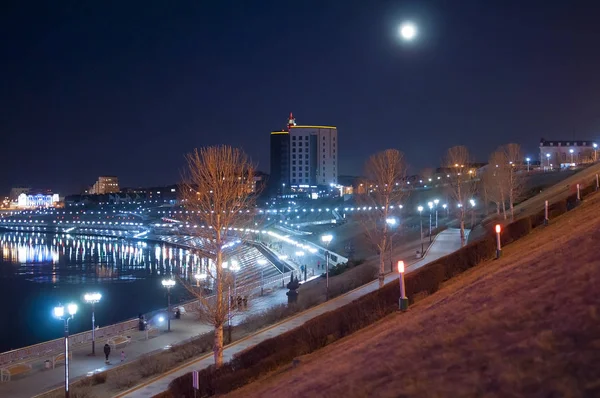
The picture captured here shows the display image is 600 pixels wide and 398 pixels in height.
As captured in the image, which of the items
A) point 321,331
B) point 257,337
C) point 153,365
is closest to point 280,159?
point 257,337

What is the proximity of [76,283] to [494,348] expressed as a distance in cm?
4668

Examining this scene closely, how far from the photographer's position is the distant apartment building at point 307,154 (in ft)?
396

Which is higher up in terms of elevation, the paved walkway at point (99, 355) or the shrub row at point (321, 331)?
the shrub row at point (321, 331)

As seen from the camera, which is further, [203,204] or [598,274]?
[203,204]

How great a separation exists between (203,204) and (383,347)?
9.49 metres

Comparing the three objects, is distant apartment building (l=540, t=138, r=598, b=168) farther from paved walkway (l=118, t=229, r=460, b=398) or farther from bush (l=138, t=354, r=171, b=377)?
bush (l=138, t=354, r=171, b=377)

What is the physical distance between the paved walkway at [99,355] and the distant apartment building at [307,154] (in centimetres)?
9285

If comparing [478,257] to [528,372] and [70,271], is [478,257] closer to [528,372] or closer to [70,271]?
[528,372]

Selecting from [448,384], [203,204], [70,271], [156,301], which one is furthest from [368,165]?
[70,271]

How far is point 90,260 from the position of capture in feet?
218

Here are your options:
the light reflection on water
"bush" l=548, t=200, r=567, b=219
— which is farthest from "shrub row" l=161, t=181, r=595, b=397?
the light reflection on water

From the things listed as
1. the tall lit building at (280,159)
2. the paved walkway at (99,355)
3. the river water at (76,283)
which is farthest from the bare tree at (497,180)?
the tall lit building at (280,159)

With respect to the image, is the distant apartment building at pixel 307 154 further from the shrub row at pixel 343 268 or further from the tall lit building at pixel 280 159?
the shrub row at pixel 343 268

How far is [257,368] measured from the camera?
11.5 meters
